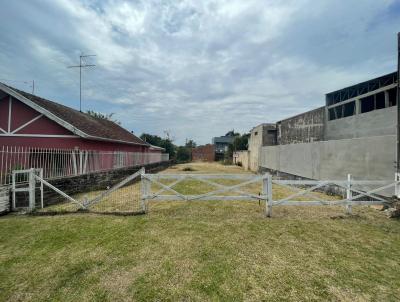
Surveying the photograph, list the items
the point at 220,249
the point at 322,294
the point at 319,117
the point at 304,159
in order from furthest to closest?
the point at 319,117 → the point at 304,159 → the point at 220,249 → the point at 322,294

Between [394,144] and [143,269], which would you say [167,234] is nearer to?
[143,269]

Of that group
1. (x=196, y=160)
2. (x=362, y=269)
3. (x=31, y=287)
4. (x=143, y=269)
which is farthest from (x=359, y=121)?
(x=196, y=160)

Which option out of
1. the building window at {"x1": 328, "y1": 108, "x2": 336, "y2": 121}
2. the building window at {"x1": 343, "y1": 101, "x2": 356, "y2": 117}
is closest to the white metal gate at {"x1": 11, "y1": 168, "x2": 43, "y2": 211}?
the building window at {"x1": 343, "y1": 101, "x2": 356, "y2": 117}

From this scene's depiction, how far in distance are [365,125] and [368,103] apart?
1.93m

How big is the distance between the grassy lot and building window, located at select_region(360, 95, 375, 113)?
16113 mm

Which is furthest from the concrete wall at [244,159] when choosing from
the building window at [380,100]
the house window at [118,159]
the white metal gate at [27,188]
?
the white metal gate at [27,188]

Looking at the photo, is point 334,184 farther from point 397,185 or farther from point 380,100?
point 380,100

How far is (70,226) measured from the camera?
19.3 ft

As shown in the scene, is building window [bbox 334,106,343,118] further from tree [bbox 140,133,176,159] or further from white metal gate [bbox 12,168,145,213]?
tree [bbox 140,133,176,159]

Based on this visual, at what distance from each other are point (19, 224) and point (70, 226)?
4.57 ft

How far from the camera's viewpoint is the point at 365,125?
19.4 m

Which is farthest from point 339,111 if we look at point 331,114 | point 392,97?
point 392,97

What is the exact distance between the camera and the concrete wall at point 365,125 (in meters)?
17.0

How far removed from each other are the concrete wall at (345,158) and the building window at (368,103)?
919cm
